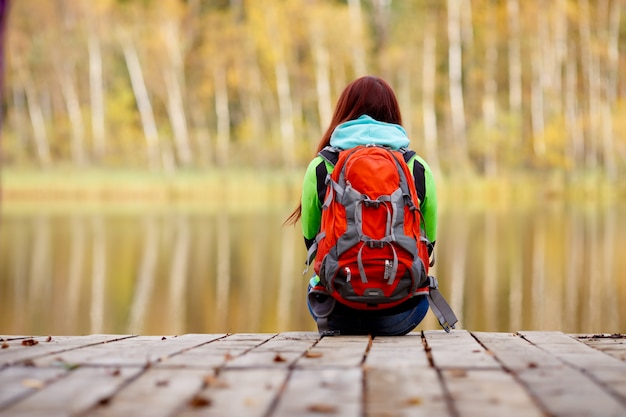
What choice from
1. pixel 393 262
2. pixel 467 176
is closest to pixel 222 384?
pixel 393 262

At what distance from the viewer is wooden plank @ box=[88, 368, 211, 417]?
2.65 metres

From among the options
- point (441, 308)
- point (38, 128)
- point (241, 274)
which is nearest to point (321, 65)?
point (38, 128)

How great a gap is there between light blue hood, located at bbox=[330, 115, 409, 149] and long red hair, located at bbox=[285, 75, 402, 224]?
0.22 feet

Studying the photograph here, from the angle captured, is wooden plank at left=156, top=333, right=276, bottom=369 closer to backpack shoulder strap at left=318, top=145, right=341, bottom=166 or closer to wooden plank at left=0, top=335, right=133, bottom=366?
wooden plank at left=0, top=335, right=133, bottom=366

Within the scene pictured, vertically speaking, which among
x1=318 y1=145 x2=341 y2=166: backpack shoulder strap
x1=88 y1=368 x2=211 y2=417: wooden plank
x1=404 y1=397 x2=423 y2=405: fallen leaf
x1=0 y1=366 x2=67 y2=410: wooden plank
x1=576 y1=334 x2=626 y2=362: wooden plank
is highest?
x1=318 y1=145 x2=341 y2=166: backpack shoulder strap

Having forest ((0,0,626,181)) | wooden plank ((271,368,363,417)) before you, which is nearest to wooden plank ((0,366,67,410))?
wooden plank ((271,368,363,417))

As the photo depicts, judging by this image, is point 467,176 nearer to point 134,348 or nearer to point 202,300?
point 202,300

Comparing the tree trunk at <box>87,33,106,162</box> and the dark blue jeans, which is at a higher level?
the tree trunk at <box>87,33,106,162</box>

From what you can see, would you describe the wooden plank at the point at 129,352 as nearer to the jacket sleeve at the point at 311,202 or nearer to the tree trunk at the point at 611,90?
the jacket sleeve at the point at 311,202

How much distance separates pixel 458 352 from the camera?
144 inches

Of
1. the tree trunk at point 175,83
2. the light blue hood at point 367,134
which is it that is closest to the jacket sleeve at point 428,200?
the light blue hood at point 367,134

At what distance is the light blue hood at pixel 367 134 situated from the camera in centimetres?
455

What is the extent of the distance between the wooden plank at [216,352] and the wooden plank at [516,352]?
87 centimetres

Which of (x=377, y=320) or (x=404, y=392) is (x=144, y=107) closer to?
(x=377, y=320)
